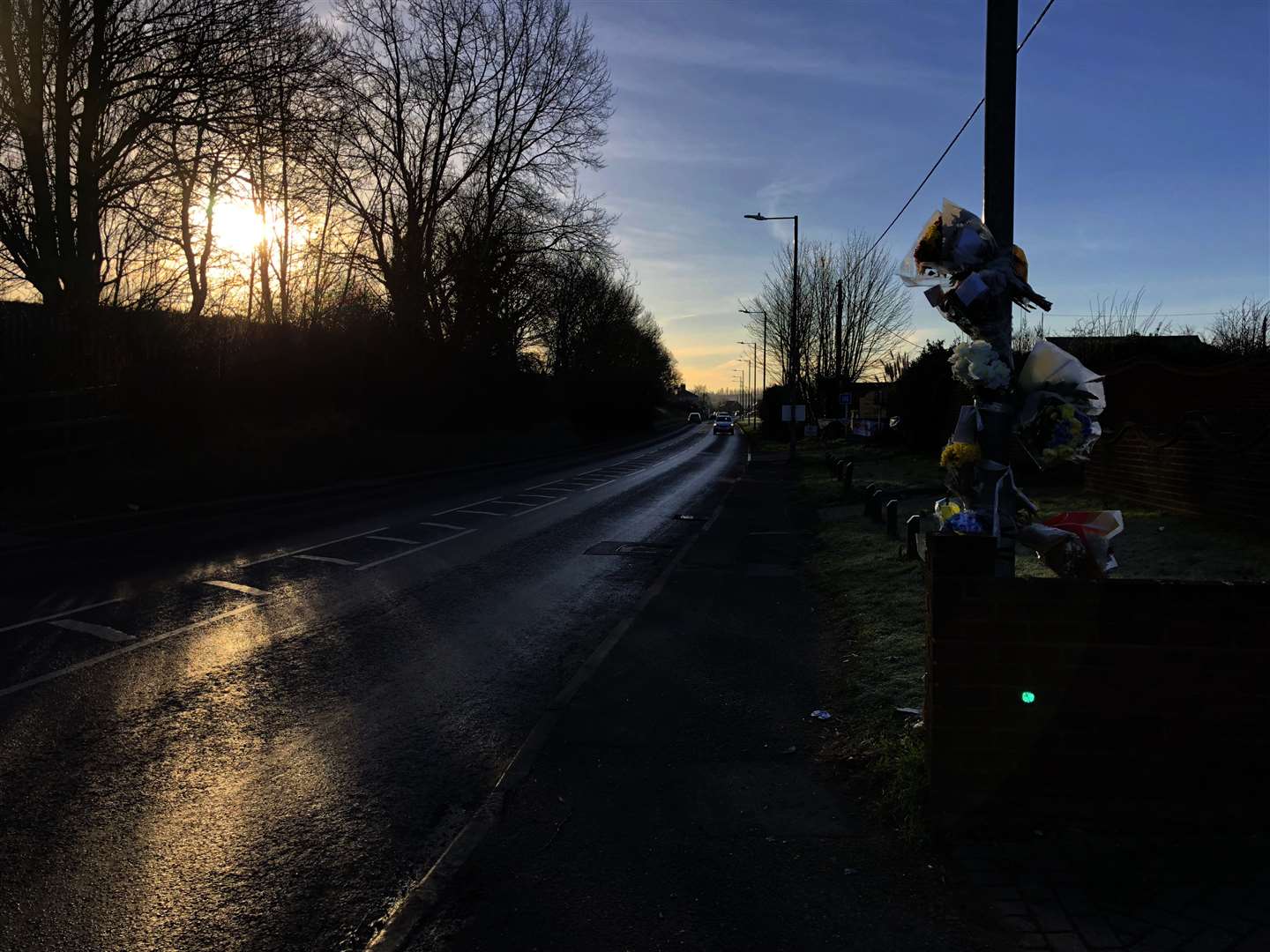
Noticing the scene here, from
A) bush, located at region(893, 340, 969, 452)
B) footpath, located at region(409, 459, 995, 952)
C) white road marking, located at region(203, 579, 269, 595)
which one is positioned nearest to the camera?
footpath, located at region(409, 459, 995, 952)

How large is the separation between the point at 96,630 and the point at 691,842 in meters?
6.22

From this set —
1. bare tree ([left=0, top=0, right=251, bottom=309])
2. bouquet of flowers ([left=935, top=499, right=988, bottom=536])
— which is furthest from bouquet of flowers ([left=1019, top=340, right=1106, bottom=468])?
bare tree ([left=0, top=0, right=251, bottom=309])

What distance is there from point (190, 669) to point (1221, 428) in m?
11.2

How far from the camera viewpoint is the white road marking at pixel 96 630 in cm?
750

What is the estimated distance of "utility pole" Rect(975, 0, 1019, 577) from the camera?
452cm

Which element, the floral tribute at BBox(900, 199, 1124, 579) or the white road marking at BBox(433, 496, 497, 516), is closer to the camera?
the floral tribute at BBox(900, 199, 1124, 579)

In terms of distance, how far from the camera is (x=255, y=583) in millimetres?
10078

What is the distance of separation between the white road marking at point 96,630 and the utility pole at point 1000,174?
6.84 metres

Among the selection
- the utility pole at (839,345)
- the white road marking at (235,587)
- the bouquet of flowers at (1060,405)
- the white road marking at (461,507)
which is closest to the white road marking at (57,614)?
the white road marking at (235,587)

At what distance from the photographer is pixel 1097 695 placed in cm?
379

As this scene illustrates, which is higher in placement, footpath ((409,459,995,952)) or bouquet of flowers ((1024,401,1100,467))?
bouquet of flowers ((1024,401,1100,467))

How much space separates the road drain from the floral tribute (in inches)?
340

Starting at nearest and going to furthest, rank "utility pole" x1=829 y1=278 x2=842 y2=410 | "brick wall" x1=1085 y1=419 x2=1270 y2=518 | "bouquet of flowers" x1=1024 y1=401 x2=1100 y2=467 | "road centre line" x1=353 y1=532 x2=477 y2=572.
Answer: "bouquet of flowers" x1=1024 y1=401 x2=1100 y2=467, "brick wall" x1=1085 y1=419 x2=1270 y2=518, "road centre line" x1=353 y1=532 x2=477 y2=572, "utility pole" x1=829 y1=278 x2=842 y2=410

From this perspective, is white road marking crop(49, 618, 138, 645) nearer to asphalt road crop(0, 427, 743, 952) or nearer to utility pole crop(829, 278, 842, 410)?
asphalt road crop(0, 427, 743, 952)
